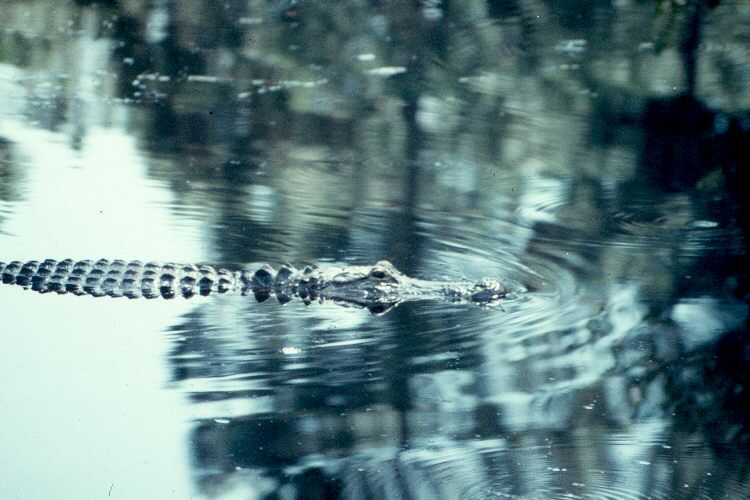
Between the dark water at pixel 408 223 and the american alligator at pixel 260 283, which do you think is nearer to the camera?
the dark water at pixel 408 223

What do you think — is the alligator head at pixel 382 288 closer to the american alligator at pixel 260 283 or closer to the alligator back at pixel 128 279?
the american alligator at pixel 260 283

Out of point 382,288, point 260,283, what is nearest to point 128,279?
point 260,283

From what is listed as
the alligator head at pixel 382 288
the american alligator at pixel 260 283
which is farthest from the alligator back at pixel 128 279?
the alligator head at pixel 382 288

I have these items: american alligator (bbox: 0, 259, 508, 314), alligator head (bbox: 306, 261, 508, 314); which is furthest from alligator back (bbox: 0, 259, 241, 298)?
alligator head (bbox: 306, 261, 508, 314)

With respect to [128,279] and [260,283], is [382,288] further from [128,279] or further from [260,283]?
[128,279]

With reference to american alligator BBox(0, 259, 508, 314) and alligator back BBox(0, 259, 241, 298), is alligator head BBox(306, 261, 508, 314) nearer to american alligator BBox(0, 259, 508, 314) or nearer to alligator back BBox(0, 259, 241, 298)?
american alligator BBox(0, 259, 508, 314)
